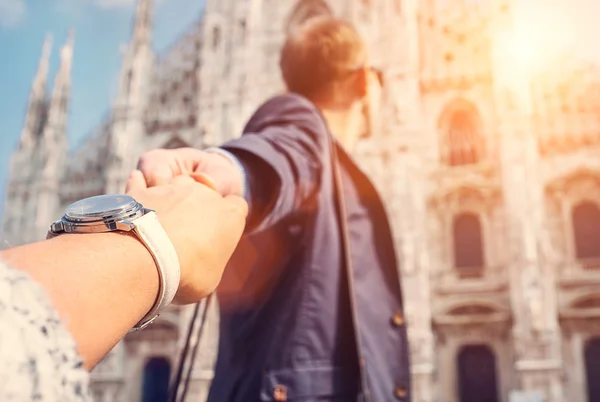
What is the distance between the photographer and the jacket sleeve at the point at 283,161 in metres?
0.90

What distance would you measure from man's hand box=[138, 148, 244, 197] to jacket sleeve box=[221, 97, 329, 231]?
0.05m

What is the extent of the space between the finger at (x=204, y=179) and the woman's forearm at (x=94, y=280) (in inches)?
10.2

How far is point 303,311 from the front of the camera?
1134 mm

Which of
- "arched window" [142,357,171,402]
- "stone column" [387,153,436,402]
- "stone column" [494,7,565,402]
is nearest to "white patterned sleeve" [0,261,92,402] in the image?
"stone column" [387,153,436,402]

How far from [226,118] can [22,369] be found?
12.4m

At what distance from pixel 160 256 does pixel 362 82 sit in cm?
102

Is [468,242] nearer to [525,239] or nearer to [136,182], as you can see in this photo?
[525,239]

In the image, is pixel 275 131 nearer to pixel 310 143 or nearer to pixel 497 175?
pixel 310 143

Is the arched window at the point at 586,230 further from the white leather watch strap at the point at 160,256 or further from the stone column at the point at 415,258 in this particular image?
the white leather watch strap at the point at 160,256

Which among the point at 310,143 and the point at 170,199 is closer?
the point at 170,199

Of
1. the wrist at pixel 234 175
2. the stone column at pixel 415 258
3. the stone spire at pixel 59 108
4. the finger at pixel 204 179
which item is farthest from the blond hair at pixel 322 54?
the stone spire at pixel 59 108

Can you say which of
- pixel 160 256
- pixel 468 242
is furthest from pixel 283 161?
pixel 468 242

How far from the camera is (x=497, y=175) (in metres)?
10.5

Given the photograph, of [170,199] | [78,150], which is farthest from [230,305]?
[78,150]
